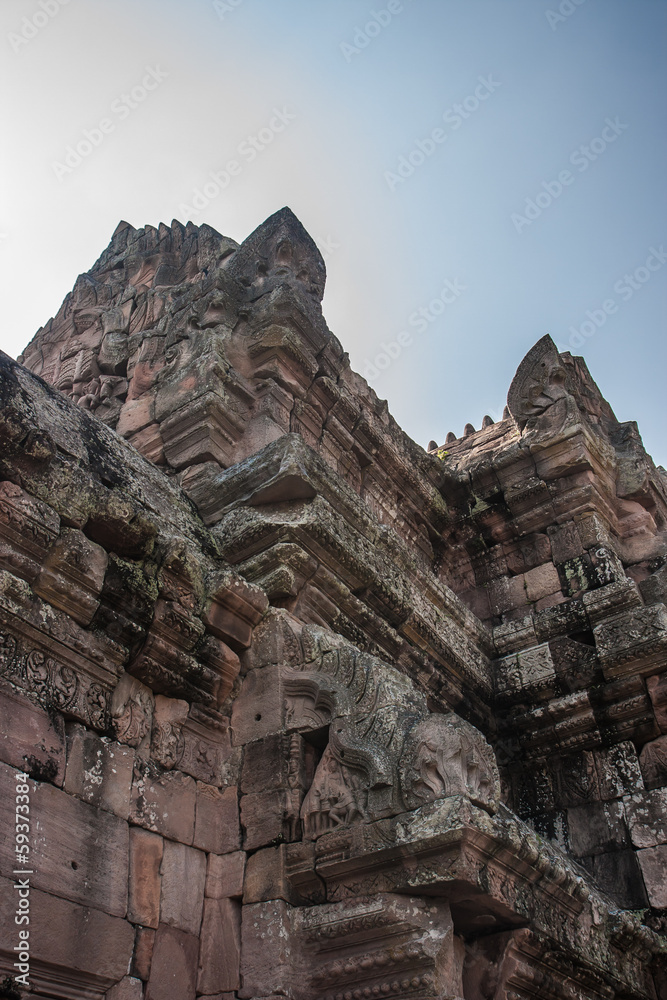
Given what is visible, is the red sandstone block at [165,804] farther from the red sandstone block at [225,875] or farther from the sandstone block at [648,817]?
the sandstone block at [648,817]

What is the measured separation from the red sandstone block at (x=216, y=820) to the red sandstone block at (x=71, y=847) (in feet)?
1.65

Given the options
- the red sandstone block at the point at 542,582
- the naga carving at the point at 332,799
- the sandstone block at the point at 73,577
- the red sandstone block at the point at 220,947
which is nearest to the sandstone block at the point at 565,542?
the red sandstone block at the point at 542,582

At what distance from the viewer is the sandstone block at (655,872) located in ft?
17.4

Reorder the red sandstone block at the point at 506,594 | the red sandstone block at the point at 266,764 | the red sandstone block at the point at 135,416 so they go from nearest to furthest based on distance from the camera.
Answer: the red sandstone block at the point at 266,764 → the red sandstone block at the point at 135,416 → the red sandstone block at the point at 506,594

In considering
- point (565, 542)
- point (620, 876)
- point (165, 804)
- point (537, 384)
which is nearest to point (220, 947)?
point (165, 804)

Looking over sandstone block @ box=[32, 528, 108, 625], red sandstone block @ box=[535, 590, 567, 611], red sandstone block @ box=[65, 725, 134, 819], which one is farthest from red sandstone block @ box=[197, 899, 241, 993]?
red sandstone block @ box=[535, 590, 567, 611]

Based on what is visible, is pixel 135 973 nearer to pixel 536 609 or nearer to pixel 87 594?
pixel 87 594

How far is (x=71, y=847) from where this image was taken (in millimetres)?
3352

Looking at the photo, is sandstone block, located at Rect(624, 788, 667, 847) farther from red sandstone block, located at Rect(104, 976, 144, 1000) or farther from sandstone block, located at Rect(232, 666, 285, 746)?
red sandstone block, located at Rect(104, 976, 144, 1000)

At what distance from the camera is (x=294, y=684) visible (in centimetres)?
447

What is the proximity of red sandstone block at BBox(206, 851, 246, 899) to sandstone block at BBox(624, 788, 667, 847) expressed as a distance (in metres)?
3.04

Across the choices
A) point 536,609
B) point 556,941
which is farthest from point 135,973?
point 536,609

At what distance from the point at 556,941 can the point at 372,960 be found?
1.02 m

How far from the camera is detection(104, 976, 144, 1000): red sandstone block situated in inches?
129
